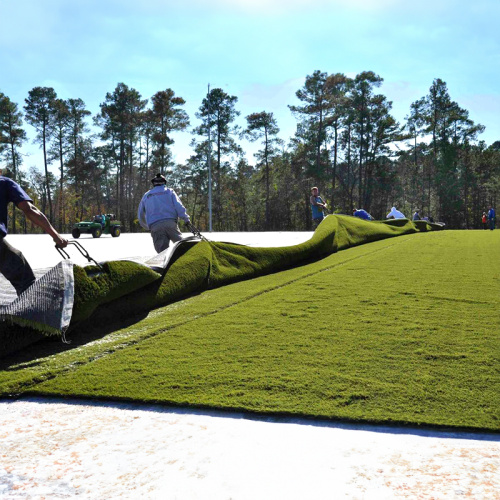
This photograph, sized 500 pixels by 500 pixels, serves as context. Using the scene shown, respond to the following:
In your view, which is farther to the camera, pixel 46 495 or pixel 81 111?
pixel 81 111

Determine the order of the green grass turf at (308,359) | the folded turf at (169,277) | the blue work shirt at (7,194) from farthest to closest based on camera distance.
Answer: the folded turf at (169,277) < the blue work shirt at (7,194) < the green grass turf at (308,359)

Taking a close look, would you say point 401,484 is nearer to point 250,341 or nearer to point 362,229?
point 250,341

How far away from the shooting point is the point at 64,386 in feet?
10.4

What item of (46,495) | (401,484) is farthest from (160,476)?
(401,484)

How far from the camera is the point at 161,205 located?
7.47 meters

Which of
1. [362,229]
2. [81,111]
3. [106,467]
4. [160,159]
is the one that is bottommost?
[106,467]

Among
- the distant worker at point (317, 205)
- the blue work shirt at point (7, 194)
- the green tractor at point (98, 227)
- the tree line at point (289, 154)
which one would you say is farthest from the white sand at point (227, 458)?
the tree line at point (289, 154)

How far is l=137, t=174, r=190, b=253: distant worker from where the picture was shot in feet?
24.4

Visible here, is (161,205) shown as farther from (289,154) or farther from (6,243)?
(289,154)

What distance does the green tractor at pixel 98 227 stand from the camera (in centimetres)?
2170

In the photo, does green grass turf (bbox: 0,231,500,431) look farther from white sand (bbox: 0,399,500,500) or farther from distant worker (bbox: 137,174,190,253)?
distant worker (bbox: 137,174,190,253)

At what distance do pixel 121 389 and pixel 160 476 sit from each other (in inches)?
43.9

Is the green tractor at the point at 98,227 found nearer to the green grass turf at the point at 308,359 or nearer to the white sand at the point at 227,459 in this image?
the green grass turf at the point at 308,359

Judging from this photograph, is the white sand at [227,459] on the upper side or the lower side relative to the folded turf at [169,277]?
lower
